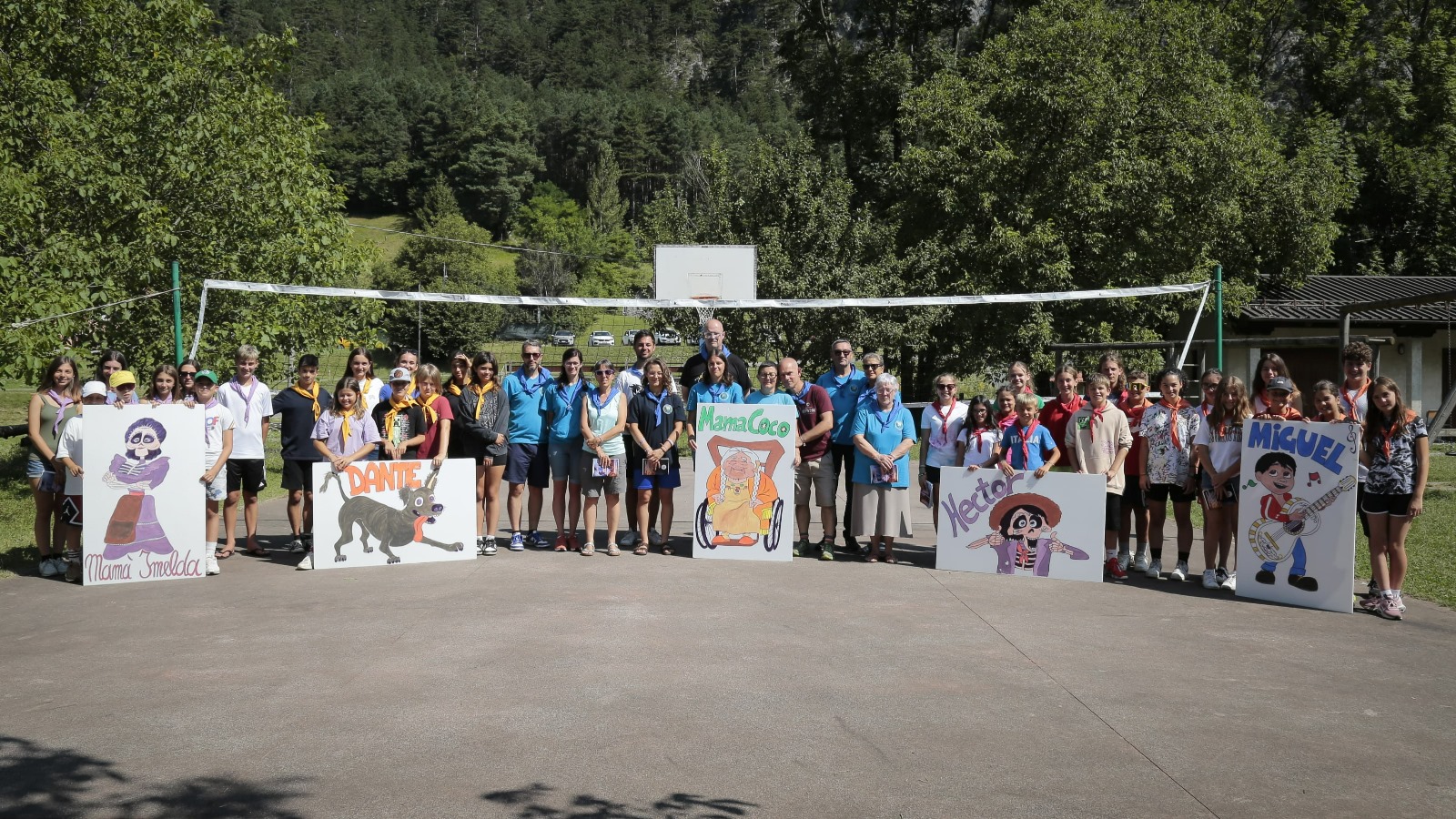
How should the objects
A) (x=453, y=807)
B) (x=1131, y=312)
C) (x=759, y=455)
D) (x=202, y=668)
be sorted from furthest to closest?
(x=1131, y=312) → (x=759, y=455) → (x=202, y=668) → (x=453, y=807)

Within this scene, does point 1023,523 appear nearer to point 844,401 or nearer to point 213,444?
point 844,401

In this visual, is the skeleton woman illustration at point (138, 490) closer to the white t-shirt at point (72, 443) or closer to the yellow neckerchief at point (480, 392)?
the white t-shirt at point (72, 443)

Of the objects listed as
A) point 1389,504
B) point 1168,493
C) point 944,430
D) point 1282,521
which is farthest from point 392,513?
point 1389,504

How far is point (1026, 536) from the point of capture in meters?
9.53

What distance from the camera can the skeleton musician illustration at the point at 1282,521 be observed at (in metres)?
8.35

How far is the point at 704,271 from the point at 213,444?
39.5 ft

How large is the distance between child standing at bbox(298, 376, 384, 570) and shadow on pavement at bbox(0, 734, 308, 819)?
5194mm

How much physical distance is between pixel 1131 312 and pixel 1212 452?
17.7 m

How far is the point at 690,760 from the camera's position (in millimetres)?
4859

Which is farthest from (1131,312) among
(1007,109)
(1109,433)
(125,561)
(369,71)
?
(369,71)

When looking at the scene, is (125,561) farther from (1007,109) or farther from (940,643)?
(1007,109)

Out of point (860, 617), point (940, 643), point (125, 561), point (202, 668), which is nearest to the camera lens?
point (202, 668)

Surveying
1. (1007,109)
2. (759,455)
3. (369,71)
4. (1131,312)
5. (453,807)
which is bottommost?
(453,807)

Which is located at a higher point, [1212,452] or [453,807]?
[1212,452]
